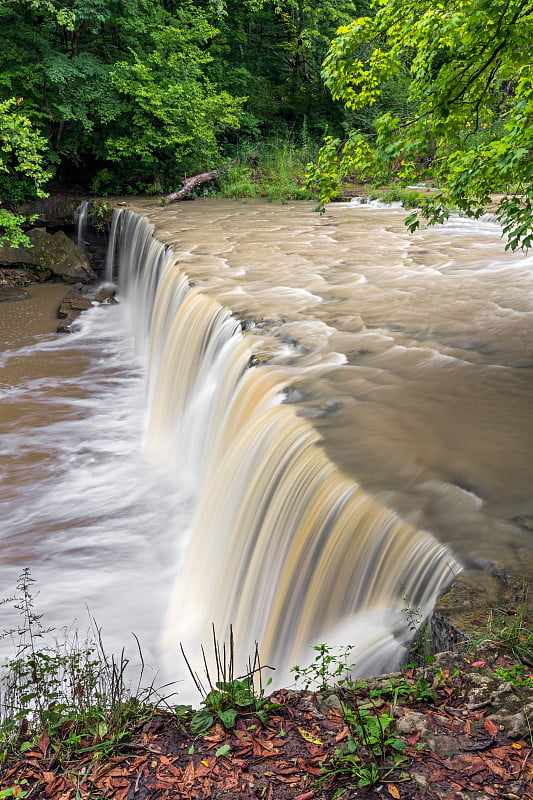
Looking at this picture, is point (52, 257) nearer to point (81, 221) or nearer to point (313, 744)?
point (81, 221)

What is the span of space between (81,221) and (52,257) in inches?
93.3

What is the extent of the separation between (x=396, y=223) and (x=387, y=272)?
4900 millimetres

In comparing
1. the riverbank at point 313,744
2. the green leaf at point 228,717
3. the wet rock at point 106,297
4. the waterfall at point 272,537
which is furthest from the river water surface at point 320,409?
the wet rock at point 106,297

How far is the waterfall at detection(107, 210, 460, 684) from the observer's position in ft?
9.93

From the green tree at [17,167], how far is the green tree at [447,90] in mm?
7717

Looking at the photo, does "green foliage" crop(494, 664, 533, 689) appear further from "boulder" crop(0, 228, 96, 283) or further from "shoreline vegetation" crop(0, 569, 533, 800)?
"boulder" crop(0, 228, 96, 283)

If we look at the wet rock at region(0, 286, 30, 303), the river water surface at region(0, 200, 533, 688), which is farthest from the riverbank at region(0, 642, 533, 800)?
the wet rock at region(0, 286, 30, 303)

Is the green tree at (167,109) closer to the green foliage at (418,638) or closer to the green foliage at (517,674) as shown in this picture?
the green foliage at (418,638)

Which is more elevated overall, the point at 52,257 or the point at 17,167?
the point at 17,167

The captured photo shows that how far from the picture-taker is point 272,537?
400cm

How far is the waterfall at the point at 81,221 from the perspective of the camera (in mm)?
16702

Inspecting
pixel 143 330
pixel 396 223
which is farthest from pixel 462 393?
pixel 396 223

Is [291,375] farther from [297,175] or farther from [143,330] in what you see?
[297,175]

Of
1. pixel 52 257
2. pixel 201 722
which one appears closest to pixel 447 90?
pixel 201 722
